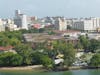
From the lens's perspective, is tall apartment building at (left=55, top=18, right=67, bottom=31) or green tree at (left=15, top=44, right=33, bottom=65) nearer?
green tree at (left=15, top=44, right=33, bottom=65)

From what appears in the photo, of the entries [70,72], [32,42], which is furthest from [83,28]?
[70,72]

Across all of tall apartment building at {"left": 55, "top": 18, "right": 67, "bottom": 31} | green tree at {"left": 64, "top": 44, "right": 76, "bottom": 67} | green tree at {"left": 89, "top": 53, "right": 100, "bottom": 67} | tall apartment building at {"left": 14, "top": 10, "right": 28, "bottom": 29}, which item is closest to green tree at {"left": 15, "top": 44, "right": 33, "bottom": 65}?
green tree at {"left": 64, "top": 44, "right": 76, "bottom": 67}

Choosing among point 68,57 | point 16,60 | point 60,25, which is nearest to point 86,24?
point 60,25

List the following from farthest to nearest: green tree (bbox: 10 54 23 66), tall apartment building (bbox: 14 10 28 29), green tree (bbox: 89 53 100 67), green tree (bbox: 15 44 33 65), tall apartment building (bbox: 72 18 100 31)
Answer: tall apartment building (bbox: 14 10 28 29), tall apartment building (bbox: 72 18 100 31), green tree (bbox: 15 44 33 65), green tree (bbox: 10 54 23 66), green tree (bbox: 89 53 100 67)

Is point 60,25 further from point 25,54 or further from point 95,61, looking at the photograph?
point 95,61

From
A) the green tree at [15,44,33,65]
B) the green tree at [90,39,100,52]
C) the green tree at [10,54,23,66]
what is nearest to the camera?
the green tree at [10,54,23,66]

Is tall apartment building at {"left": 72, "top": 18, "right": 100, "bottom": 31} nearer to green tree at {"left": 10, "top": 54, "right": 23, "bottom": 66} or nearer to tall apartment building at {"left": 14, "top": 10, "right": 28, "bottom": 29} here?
tall apartment building at {"left": 14, "top": 10, "right": 28, "bottom": 29}

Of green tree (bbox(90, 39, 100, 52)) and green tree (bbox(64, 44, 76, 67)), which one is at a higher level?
green tree (bbox(64, 44, 76, 67))

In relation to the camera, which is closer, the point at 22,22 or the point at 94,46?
the point at 94,46

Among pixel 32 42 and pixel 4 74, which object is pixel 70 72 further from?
pixel 32 42

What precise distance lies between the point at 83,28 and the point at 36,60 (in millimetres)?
37128

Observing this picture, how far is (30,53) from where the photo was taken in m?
23.5

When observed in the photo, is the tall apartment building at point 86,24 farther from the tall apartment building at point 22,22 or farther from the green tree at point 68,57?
the green tree at point 68,57

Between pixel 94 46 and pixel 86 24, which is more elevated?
pixel 94 46
